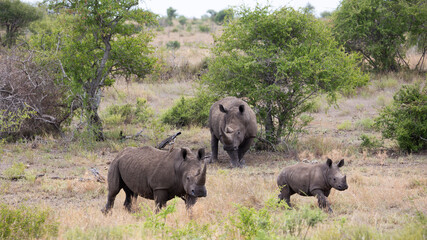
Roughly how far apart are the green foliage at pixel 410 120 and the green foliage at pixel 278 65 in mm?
1516

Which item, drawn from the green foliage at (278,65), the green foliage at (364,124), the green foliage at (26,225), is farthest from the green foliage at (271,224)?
the green foliage at (364,124)

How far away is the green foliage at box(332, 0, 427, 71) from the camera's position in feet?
86.9

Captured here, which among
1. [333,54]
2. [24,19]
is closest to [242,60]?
[333,54]

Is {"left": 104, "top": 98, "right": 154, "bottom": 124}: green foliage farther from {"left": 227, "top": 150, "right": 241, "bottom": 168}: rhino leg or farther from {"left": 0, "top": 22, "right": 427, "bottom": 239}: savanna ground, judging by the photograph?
{"left": 227, "top": 150, "right": 241, "bottom": 168}: rhino leg

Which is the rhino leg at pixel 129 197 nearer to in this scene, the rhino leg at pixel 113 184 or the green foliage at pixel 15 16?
the rhino leg at pixel 113 184

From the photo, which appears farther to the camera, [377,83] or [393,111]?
[377,83]

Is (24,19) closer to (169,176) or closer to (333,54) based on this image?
(333,54)

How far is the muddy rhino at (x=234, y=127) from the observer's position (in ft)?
41.1

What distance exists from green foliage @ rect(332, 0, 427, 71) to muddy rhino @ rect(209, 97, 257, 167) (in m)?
14.9

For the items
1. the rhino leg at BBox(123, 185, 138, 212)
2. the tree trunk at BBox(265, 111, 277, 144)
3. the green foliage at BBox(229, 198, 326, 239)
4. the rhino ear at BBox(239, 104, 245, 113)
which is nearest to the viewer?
the green foliage at BBox(229, 198, 326, 239)

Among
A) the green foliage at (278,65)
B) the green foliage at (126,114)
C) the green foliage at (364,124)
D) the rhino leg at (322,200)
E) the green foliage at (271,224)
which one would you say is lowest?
the green foliage at (126,114)

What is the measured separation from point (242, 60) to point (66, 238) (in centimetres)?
974

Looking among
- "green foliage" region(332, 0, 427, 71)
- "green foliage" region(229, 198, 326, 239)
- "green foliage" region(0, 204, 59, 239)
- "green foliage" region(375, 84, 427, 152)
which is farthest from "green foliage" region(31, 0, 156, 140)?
"green foliage" region(332, 0, 427, 71)

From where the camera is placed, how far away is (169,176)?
7.86 meters
